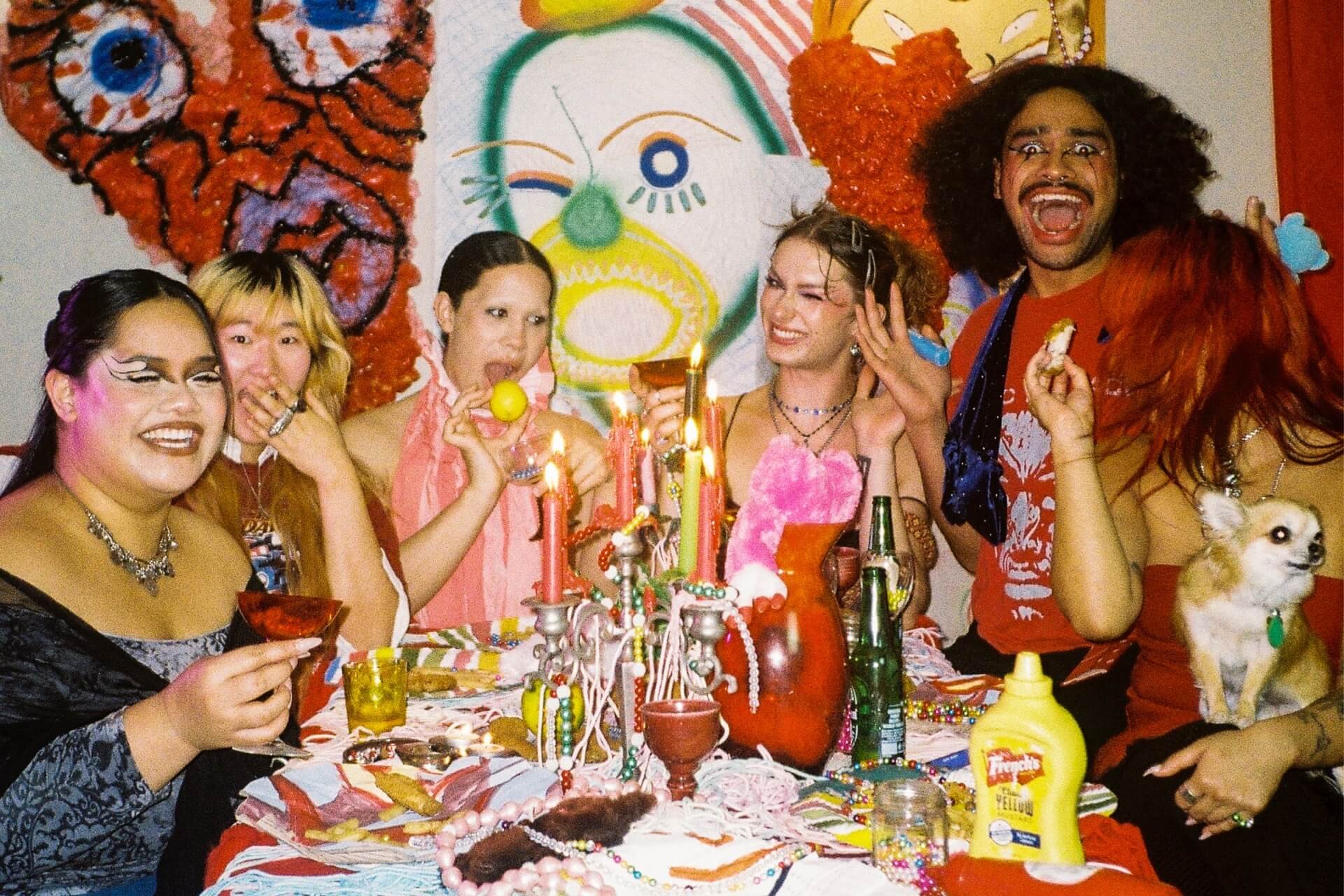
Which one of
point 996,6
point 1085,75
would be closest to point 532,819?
point 1085,75

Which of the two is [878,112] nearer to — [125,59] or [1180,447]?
[1180,447]

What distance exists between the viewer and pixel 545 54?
416cm

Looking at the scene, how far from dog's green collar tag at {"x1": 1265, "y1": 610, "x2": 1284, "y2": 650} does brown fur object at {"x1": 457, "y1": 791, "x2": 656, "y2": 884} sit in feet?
3.31

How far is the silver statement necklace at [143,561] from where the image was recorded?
1.82 m

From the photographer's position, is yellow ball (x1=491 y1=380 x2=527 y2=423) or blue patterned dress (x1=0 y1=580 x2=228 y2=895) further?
yellow ball (x1=491 y1=380 x2=527 y2=423)

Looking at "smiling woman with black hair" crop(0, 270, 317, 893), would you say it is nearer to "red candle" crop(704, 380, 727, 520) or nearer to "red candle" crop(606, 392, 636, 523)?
"red candle" crop(606, 392, 636, 523)

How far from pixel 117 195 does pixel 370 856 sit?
141 inches

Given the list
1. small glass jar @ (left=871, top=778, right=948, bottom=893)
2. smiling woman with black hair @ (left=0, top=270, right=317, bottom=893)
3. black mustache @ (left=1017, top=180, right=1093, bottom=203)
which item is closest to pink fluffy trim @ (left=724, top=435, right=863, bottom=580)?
small glass jar @ (left=871, top=778, right=948, bottom=893)

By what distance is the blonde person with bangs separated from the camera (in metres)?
2.50

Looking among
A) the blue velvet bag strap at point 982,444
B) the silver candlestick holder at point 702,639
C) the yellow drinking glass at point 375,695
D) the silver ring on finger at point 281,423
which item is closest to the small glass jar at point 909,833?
the silver candlestick holder at point 702,639

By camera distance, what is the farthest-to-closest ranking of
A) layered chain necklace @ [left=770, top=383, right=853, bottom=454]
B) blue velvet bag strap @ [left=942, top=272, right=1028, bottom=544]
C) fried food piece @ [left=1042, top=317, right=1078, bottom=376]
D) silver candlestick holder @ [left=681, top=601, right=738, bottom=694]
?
layered chain necklace @ [left=770, top=383, right=853, bottom=454]
blue velvet bag strap @ [left=942, top=272, right=1028, bottom=544]
fried food piece @ [left=1042, top=317, right=1078, bottom=376]
silver candlestick holder @ [left=681, top=601, right=738, bottom=694]

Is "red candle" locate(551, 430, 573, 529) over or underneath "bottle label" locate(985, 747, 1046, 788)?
over

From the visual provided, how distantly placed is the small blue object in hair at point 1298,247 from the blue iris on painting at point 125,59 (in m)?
3.79

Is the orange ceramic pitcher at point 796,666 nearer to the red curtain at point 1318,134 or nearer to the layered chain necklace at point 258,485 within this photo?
the layered chain necklace at point 258,485
